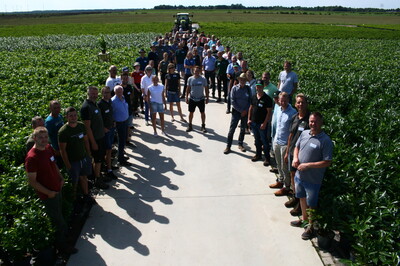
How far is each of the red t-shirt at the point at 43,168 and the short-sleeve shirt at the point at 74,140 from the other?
2.90 feet

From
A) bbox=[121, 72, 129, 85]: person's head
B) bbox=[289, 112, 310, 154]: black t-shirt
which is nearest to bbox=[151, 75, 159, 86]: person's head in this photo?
bbox=[121, 72, 129, 85]: person's head

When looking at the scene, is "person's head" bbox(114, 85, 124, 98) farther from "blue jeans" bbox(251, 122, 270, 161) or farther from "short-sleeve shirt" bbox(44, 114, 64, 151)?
"blue jeans" bbox(251, 122, 270, 161)

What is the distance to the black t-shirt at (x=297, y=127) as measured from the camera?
20.4 ft

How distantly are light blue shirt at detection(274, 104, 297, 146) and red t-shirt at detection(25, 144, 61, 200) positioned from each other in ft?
14.8

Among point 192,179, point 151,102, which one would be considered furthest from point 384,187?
point 151,102

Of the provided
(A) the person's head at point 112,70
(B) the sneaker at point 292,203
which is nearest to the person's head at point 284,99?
(B) the sneaker at point 292,203

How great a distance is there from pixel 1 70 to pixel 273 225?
17.0 meters

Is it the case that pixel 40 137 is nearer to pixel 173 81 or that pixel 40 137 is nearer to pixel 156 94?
pixel 156 94

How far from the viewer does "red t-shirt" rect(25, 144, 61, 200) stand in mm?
4891

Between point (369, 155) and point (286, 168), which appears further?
point (286, 168)

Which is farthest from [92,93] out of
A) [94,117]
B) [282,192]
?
[282,192]

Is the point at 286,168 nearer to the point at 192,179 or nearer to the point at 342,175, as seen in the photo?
the point at 342,175

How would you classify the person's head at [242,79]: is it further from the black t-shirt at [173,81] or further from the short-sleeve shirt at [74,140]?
the short-sleeve shirt at [74,140]

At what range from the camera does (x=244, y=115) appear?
30.9 ft
